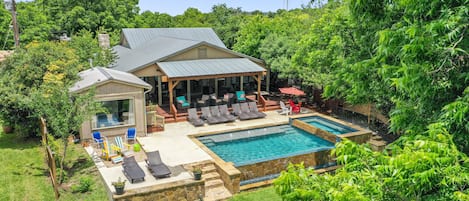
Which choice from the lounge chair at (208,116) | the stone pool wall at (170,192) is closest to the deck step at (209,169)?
the stone pool wall at (170,192)

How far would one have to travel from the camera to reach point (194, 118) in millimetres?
21438

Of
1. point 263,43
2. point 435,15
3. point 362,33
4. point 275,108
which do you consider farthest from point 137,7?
point 435,15

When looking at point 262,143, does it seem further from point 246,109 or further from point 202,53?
point 202,53

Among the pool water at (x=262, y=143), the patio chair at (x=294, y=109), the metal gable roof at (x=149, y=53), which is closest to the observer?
the pool water at (x=262, y=143)

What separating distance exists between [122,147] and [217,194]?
18.7 feet

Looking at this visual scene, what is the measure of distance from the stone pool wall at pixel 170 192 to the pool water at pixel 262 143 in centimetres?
361

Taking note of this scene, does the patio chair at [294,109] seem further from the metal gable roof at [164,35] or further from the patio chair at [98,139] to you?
the patio chair at [98,139]

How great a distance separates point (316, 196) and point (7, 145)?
1724 centimetres

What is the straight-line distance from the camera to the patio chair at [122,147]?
15.5 metres

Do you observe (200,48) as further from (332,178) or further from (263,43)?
(332,178)

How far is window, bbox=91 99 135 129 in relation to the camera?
58.1 ft

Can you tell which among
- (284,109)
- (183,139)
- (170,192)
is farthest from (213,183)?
(284,109)

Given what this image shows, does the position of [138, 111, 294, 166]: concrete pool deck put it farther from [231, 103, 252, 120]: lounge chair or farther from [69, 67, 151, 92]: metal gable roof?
[69, 67, 151, 92]: metal gable roof

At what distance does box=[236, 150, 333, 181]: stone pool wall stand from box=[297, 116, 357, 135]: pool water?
376 cm
